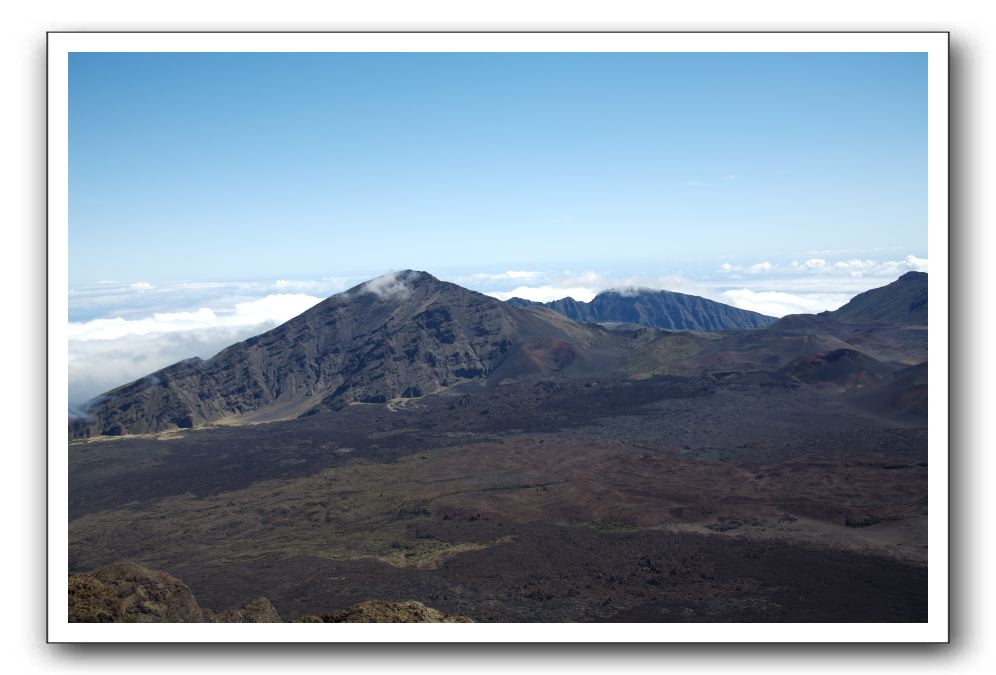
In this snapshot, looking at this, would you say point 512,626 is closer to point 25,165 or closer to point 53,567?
point 53,567

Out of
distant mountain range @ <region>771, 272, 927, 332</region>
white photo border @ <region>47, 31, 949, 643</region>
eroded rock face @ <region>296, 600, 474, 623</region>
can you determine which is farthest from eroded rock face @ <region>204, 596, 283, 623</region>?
distant mountain range @ <region>771, 272, 927, 332</region>

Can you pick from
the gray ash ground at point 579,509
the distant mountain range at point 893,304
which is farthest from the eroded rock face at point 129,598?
the distant mountain range at point 893,304

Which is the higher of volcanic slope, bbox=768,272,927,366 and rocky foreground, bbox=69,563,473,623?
volcanic slope, bbox=768,272,927,366

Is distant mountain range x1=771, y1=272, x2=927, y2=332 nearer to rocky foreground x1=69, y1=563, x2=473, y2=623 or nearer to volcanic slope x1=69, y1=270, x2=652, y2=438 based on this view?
volcanic slope x1=69, y1=270, x2=652, y2=438
